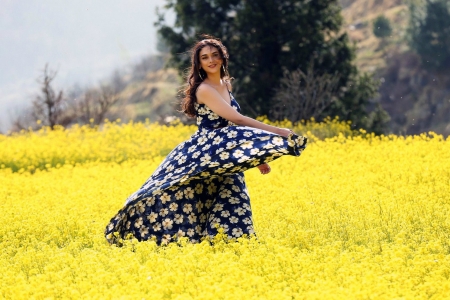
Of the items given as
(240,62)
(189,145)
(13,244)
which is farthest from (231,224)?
(240,62)

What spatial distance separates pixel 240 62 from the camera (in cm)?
1998

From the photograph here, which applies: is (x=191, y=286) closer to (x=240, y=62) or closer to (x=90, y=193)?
(x=90, y=193)

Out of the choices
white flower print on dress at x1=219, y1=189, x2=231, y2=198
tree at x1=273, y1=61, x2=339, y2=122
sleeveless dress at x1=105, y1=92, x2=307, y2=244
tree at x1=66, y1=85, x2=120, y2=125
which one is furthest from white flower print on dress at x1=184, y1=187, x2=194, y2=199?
tree at x1=66, y1=85, x2=120, y2=125

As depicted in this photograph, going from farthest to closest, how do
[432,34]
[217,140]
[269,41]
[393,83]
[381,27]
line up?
[381,27] < [393,83] < [432,34] < [269,41] < [217,140]

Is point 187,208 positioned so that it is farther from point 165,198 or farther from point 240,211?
point 240,211

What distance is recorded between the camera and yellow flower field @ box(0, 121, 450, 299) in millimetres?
4746

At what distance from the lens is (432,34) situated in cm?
4341

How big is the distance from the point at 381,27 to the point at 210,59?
1846 inches

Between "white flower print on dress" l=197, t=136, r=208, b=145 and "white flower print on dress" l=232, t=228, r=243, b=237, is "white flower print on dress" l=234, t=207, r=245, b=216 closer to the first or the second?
"white flower print on dress" l=232, t=228, r=243, b=237

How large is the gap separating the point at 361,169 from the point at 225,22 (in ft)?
36.6

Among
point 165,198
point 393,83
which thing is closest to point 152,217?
Result: point 165,198

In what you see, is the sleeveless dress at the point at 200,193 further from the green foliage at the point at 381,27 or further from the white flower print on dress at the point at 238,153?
the green foliage at the point at 381,27

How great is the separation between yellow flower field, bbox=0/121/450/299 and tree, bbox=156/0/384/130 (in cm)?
638

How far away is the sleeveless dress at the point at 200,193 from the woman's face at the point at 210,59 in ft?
1.07
